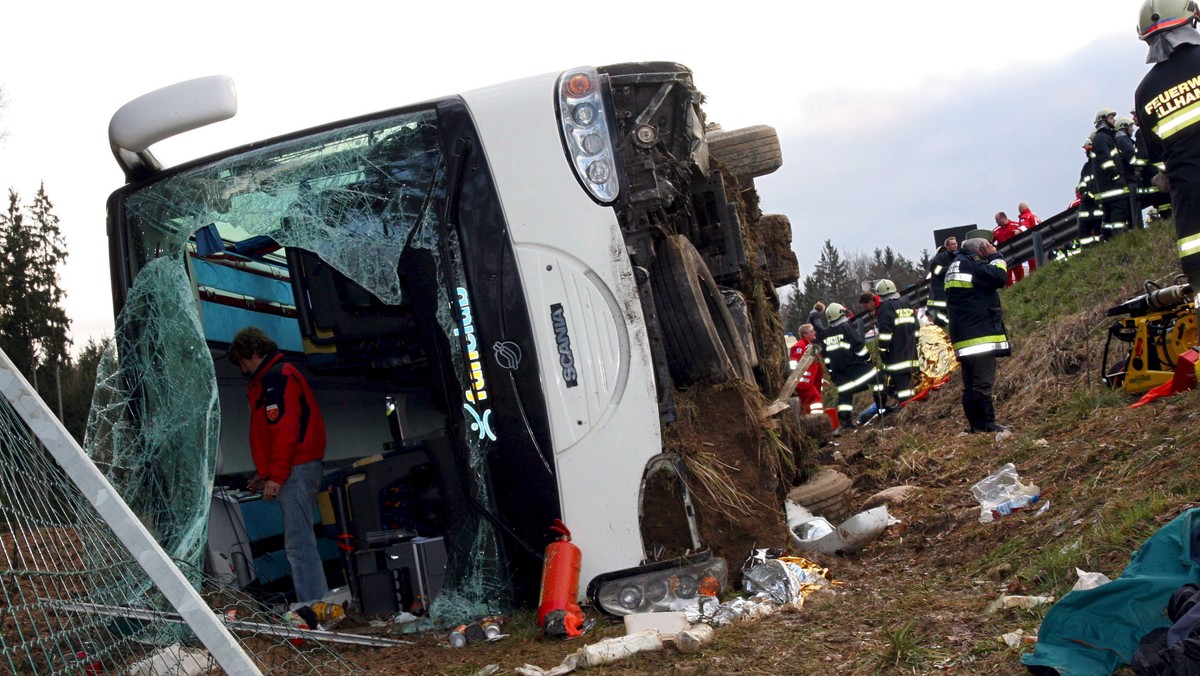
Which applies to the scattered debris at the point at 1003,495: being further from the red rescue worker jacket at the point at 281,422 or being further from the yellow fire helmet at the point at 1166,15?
the red rescue worker jacket at the point at 281,422

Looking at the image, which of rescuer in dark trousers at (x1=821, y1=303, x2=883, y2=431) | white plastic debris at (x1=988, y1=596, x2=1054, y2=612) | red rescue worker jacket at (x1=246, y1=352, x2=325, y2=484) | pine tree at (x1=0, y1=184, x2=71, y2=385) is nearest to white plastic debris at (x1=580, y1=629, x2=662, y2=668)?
white plastic debris at (x1=988, y1=596, x2=1054, y2=612)

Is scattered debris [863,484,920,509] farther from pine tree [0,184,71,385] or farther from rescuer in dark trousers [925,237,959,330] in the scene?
pine tree [0,184,71,385]

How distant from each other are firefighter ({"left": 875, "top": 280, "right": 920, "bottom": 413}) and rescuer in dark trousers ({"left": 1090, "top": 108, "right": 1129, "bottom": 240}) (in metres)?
3.19

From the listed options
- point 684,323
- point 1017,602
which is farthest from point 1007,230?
point 1017,602

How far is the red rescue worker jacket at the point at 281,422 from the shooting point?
225 inches

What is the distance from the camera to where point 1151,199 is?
1334 centimetres

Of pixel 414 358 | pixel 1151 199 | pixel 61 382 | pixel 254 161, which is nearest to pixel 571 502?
pixel 414 358

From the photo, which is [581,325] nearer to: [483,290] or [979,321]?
[483,290]

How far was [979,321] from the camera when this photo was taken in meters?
7.98

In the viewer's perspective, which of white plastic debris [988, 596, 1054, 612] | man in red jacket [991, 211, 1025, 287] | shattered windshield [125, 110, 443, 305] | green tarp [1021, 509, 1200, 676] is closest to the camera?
green tarp [1021, 509, 1200, 676]

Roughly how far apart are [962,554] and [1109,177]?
34.4 feet

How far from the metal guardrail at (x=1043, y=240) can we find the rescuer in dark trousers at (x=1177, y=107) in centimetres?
1080

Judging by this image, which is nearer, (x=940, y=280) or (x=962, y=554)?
(x=962, y=554)

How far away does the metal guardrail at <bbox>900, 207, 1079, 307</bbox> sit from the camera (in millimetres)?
16375
